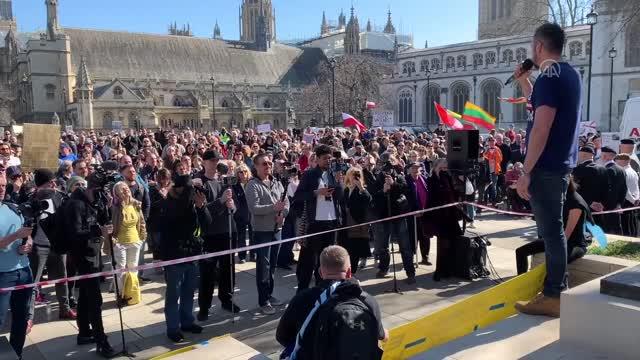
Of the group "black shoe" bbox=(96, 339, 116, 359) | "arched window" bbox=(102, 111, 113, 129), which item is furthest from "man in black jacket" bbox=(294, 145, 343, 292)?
"arched window" bbox=(102, 111, 113, 129)

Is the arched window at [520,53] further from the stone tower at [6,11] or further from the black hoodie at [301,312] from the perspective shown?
the stone tower at [6,11]

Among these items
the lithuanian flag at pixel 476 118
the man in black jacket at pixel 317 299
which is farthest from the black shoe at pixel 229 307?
the lithuanian flag at pixel 476 118

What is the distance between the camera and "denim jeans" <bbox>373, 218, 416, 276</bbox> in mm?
7809

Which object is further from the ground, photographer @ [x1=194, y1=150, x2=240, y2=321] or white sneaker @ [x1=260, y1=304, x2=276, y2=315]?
photographer @ [x1=194, y1=150, x2=240, y2=321]

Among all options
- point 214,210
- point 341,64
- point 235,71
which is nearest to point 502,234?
point 214,210

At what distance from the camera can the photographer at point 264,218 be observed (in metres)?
6.80

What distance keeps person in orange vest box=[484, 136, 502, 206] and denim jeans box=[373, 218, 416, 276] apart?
7.16m

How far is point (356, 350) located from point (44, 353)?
4292mm

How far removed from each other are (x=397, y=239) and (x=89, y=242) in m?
4.50

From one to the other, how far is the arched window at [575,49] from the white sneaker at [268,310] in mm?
60968

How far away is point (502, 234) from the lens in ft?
36.4

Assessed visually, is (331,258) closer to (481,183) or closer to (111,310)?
(111,310)

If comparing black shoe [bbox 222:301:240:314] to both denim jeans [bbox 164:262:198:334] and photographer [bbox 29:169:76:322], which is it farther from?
photographer [bbox 29:169:76:322]

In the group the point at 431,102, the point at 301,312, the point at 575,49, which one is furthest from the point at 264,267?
the point at 431,102
